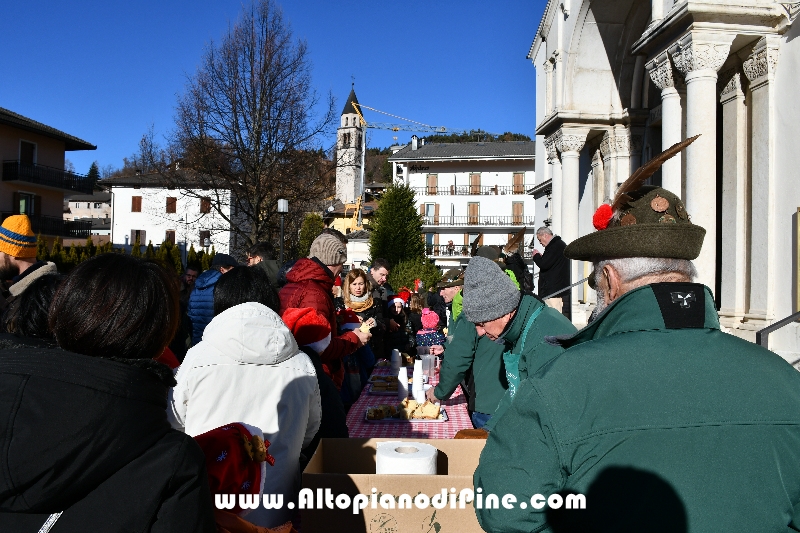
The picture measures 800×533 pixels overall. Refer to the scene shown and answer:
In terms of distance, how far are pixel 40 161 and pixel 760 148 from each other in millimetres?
44556

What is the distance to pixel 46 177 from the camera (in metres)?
42.1

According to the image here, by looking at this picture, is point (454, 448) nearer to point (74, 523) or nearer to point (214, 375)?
point (214, 375)

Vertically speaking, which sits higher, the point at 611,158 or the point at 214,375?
the point at 611,158

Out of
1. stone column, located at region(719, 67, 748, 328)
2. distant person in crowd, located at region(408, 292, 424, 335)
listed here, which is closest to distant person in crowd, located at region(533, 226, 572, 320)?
distant person in crowd, located at region(408, 292, 424, 335)

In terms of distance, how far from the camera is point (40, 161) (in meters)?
42.6

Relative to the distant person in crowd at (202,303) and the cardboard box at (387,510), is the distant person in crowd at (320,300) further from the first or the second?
the distant person in crowd at (202,303)

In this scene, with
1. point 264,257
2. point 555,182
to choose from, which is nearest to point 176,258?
point 555,182

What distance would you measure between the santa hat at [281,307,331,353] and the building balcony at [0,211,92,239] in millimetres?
42484

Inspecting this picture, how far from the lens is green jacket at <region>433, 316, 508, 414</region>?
4566mm

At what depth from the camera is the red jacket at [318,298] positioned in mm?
4707

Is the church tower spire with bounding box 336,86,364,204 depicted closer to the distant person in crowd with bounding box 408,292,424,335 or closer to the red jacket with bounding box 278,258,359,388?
the distant person in crowd with bounding box 408,292,424,335

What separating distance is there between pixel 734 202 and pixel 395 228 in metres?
34.1

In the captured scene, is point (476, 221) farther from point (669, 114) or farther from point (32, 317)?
point (32, 317)

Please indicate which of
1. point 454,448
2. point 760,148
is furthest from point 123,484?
point 760,148
